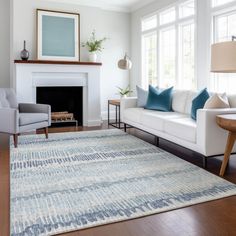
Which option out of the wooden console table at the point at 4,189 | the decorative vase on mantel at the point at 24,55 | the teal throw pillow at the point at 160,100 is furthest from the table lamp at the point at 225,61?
the decorative vase on mantel at the point at 24,55

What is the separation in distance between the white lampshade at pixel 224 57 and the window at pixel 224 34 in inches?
69.1

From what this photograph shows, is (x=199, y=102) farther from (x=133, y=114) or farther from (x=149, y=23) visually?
(x=149, y=23)

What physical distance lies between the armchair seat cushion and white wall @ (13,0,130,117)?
6.19 feet

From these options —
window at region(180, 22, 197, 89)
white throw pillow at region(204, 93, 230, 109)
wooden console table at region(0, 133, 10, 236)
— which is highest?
window at region(180, 22, 197, 89)

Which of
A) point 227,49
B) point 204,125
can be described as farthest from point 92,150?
point 227,49

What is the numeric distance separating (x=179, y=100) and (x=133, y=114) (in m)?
0.82

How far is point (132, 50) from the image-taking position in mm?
6703

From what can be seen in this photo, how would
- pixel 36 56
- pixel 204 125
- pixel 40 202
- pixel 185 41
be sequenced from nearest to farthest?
1. pixel 40 202
2. pixel 204 125
3. pixel 185 41
4. pixel 36 56

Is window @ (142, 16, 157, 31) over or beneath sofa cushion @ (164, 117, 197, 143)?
over

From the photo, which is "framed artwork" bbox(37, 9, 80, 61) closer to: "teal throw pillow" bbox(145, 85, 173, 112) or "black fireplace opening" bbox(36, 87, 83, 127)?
"black fireplace opening" bbox(36, 87, 83, 127)

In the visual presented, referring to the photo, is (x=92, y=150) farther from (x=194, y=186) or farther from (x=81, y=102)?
(x=81, y=102)

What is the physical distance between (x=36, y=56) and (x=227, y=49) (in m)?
4.24

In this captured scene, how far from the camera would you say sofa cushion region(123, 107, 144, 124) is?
4.52m

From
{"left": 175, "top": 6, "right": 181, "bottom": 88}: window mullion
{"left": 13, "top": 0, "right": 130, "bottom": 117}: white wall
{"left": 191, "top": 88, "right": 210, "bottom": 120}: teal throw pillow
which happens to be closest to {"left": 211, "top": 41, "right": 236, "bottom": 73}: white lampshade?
{"left": 191, "top": 88, "right": 210, "bottom": 120}: teal throw pillow
